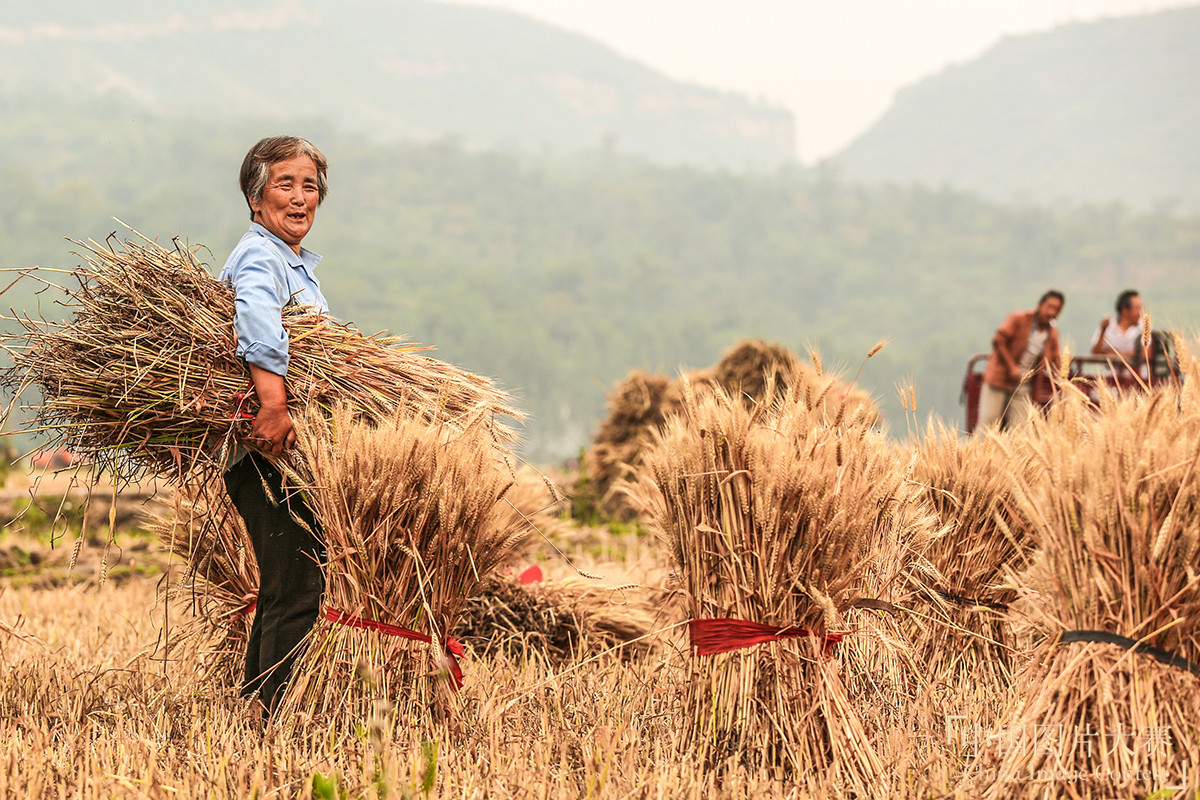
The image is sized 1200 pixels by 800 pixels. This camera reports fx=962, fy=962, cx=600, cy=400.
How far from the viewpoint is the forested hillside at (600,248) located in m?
138

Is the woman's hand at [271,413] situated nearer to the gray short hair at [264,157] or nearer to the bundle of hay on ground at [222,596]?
the gray short hair at [264,157]

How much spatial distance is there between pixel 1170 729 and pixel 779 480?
101 centimetres

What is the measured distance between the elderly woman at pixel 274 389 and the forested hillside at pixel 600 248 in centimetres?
11342

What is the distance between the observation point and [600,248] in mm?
186750

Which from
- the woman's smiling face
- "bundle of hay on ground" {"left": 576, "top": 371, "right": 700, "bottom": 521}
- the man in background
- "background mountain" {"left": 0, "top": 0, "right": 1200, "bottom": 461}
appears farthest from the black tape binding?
"background mountain" {"left": 0, "top": 0, "right": 1200, "bottom": 461}

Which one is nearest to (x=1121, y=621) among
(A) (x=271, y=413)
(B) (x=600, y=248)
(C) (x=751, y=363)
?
(A) (x=271, y=413)

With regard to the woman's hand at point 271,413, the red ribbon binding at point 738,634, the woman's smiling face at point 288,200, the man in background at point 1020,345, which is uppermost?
the man in background at point 1020,345

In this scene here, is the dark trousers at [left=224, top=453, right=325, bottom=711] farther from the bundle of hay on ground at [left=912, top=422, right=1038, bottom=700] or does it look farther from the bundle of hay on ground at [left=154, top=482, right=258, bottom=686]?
the bundle of hay on ground at [left=912, top=422, right=1038, bottom=700]

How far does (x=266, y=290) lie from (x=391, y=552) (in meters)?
0.89

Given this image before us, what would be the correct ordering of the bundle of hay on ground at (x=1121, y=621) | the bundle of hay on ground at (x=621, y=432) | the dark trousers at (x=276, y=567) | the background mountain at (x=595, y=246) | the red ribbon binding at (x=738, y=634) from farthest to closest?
1. the background mountain at (x=595, y=246)
2. the bundle of hay on ground at (x=621, y=432)
3. the dark trousers at (x=276, y=567)
4. the red ribbon binding at (x=738, y=634)
5. the bundle of hay on ground at (x=1121, y=621)

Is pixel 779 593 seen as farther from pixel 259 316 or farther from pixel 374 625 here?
pixel 259 316

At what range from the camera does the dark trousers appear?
304 centimetres

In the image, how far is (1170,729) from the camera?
2057 millimetres

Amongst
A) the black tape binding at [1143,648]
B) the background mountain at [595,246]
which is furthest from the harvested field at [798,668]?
the background mountain at [595,246]
